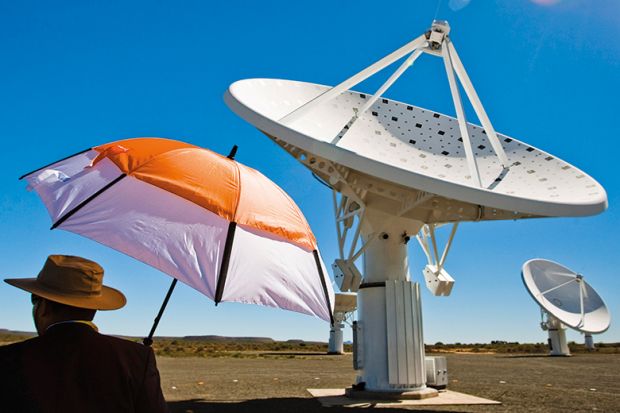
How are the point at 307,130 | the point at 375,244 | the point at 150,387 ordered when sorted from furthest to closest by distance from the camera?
the point at 375,244 < the point at 307,130 < the point at 150,387

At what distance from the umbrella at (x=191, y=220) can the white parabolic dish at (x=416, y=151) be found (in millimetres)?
5558

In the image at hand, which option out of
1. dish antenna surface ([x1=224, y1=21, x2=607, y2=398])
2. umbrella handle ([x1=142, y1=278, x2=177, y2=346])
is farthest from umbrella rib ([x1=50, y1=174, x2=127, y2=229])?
dish antenna surface ([x1=224, y1=21, x2=607, y2=398])

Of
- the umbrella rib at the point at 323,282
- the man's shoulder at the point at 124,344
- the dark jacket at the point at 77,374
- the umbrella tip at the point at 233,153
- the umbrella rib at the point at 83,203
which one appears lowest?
the dark jacket at the point at 77,374

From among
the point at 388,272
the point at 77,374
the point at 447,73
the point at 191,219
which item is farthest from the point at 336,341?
the point at 77,374

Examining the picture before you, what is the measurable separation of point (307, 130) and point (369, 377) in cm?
723

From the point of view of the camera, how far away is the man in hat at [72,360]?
99.3 inches

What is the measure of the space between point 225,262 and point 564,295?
40.0 m

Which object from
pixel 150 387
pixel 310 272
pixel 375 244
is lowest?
pixel 150 387

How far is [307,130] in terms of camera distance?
47.8 feet

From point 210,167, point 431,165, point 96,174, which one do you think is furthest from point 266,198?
point 431,165

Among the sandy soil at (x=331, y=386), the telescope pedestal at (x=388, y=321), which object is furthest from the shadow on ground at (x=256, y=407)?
the telescope pedestal at (x=388, y=321)

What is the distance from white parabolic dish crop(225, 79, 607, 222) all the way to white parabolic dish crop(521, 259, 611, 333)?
24103mm

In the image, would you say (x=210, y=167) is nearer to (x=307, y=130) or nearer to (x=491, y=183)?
(x=307, y=130)

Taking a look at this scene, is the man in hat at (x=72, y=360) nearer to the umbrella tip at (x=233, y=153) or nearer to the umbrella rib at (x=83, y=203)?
the umbrella rib at (x=83, y=203)
